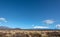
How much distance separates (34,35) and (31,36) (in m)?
0.63

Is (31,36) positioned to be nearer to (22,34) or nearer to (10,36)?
(22,34)

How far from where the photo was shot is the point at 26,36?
26516mm

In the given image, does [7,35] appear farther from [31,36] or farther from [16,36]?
[31,36]

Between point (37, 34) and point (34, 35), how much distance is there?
1.82 ft

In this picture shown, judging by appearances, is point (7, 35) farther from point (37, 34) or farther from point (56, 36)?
point (56, 36)

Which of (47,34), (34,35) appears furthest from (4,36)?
(47,34)

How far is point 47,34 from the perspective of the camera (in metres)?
26.9

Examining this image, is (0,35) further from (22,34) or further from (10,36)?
(22,34)

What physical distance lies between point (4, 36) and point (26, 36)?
3781mm

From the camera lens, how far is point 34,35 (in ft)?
87.5

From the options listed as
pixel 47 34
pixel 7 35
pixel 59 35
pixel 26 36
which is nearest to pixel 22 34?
pixel 26 36

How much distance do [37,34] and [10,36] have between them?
15.3 feet

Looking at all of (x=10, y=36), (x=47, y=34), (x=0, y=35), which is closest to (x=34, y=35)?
(x=47, y=34)

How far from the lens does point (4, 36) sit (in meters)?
26.4
